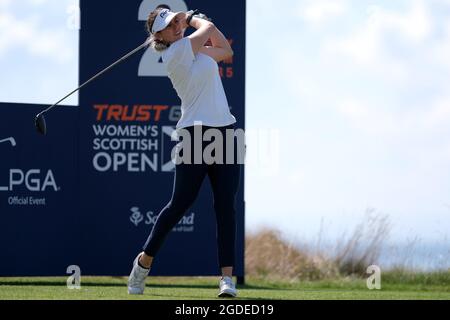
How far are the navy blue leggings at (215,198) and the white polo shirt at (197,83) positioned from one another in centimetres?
9

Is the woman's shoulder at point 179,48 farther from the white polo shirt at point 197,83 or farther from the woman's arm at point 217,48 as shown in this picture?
the woman's arm at point 217,48

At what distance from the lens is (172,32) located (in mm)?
6168

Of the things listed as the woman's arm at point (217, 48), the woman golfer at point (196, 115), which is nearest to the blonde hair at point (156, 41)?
the woman golfer at point (196, 115)

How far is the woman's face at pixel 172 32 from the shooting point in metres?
6.16

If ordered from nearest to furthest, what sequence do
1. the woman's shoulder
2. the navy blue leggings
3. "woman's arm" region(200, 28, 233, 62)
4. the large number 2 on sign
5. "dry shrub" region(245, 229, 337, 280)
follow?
the woman's shoulder → the navy blue leggings → "woman's arm" region(200, 28, 233, 62) → the large number 2 on sign → "dry shrub" region(245, 229, 337, 280)

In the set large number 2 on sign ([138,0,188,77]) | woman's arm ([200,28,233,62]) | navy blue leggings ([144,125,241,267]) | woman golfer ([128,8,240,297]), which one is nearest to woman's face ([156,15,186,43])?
woman golfer ([128,8,240,297])

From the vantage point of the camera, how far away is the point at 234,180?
618 centimetres

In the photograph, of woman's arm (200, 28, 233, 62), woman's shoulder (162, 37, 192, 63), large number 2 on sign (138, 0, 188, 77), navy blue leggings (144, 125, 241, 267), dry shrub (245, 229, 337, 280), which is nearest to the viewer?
woman's shoulder (162, 37, 192, 63)

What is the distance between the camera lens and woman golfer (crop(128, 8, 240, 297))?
610 centimetres

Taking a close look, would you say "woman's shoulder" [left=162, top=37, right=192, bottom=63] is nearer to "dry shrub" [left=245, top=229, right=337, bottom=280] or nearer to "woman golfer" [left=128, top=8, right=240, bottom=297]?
"woman golfer" [left=128, top=8, right=240, bottom=297]

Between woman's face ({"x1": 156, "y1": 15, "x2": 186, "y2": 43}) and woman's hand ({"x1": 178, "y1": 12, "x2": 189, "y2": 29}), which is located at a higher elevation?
woman's hand ({"x1": 178, "y1": 12, "x2": 189, "y2": 29})
